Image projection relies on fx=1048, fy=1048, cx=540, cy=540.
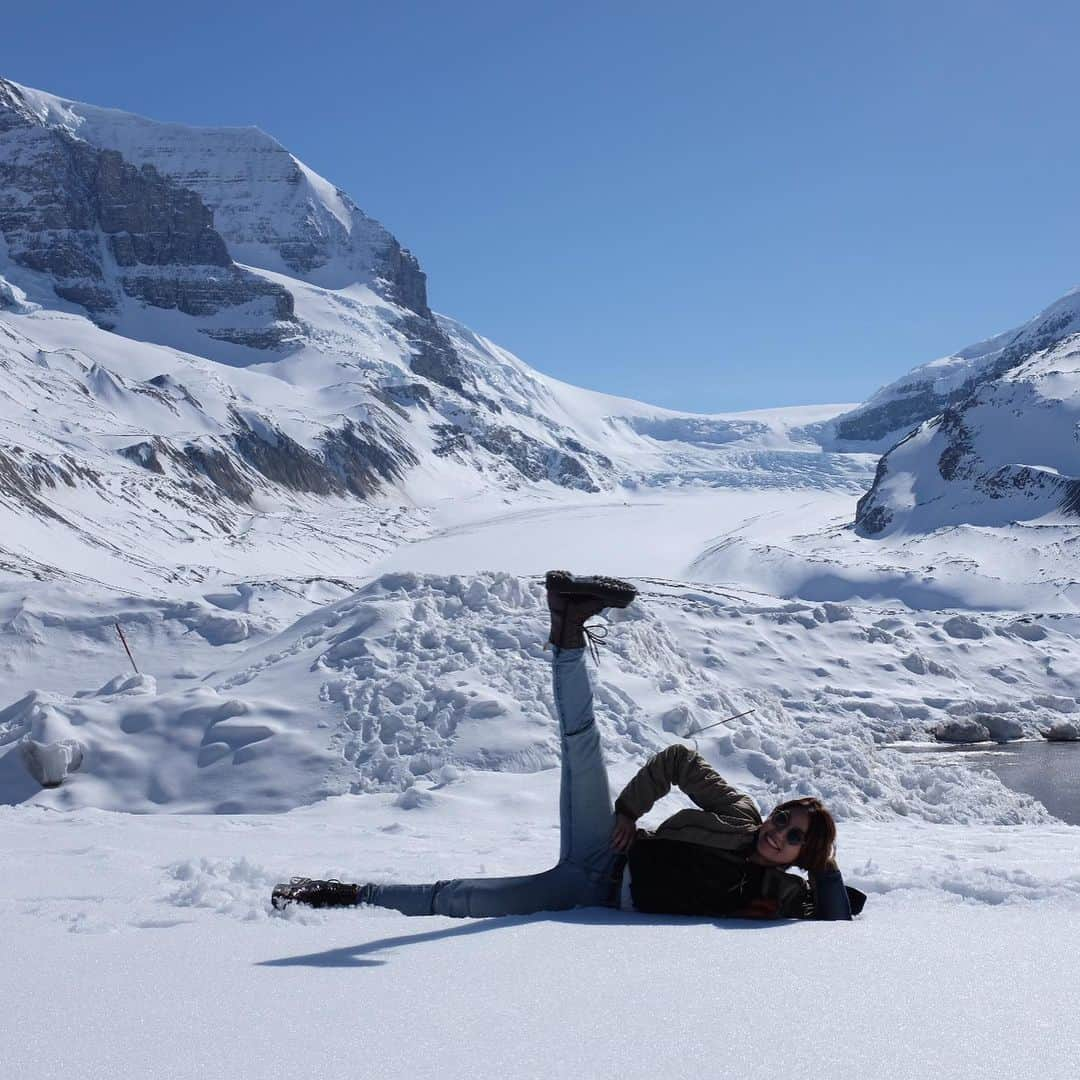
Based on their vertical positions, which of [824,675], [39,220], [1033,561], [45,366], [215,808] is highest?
[39,220]

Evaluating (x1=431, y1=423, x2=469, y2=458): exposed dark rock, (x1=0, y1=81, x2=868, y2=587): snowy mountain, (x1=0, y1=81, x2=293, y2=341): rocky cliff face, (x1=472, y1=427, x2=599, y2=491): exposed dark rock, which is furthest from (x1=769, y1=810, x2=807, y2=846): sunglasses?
(x1=0, y1=81, x2=293, y2=341): rocky cliff face

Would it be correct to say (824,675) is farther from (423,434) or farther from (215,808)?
(423,434)

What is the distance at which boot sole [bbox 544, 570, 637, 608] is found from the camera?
4.34 meters

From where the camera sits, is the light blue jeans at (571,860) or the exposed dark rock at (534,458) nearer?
the light blue jeans at (571,860)

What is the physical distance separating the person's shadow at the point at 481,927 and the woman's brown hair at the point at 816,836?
25 cm

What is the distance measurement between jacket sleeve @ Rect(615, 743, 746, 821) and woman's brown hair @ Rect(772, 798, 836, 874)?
12.1 inches

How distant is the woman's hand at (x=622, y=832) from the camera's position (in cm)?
446

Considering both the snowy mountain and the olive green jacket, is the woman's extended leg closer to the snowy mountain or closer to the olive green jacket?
the olive green jacket

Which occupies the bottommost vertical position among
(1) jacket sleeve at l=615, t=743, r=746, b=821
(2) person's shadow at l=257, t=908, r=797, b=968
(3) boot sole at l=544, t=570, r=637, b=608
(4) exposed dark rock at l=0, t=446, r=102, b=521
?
(2) person's shadow at l=257, t=908, r=797, b=968

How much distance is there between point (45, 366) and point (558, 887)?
114 m

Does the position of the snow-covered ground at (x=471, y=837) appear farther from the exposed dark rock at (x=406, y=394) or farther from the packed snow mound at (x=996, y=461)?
the exposed dark rock at (x=406, y=394)


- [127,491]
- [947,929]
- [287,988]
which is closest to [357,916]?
[287,988]

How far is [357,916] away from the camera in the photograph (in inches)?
170

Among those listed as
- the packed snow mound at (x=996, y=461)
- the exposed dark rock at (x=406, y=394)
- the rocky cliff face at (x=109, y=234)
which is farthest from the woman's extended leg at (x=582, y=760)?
the rocky cliff face at (x=109, y=234)
